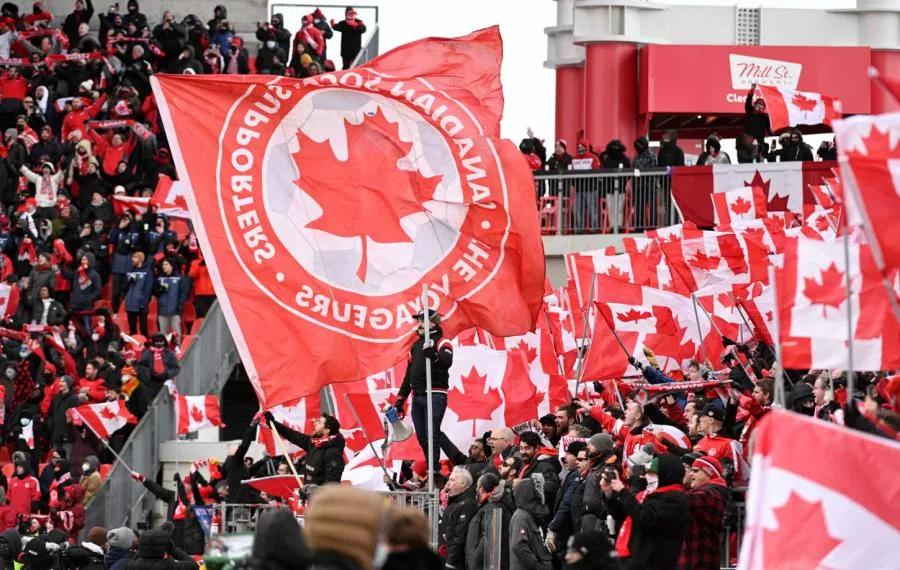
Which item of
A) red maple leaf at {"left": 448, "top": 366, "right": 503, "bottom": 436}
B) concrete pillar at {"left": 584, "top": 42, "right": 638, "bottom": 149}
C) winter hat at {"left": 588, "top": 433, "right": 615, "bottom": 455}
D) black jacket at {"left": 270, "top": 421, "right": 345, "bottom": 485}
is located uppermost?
concrete pillar at {"left": 584, "top": 42, "right": 638, "bottom": 149}

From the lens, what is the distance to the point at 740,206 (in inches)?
1094

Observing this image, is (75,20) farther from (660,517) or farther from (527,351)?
(660,517)

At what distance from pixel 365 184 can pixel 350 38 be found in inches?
969

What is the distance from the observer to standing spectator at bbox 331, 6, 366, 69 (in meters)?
43.2

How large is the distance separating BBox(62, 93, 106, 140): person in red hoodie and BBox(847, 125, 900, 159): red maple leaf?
2742cm

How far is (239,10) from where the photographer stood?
153 ft

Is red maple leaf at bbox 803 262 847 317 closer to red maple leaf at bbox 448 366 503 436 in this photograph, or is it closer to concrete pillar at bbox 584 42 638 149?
red maple leaf at bbox 448 366 503 436

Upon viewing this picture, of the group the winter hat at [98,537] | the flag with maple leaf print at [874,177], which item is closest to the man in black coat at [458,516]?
the winter hat at [98,537]

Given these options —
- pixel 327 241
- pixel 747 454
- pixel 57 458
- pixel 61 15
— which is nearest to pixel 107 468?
pixel 57 458

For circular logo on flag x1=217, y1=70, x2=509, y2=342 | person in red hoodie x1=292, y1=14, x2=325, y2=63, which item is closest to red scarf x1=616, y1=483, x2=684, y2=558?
circular logo on flag x1=217, y1=70, x2=509, y2=342

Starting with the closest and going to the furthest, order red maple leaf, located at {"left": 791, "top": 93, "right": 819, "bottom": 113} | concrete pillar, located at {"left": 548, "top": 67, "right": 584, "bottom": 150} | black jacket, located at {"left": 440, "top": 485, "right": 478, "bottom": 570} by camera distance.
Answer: black jacket, located at {"left": 440, "top": 485, "right": 478, "bottom": 570} → red maple leaf, located at {"left": 791, "top": 93, "right": 819, "bottom": 113} → concrete pillar, located at {"left": 548, "top": 67, "right": 584, "bottom": 150}

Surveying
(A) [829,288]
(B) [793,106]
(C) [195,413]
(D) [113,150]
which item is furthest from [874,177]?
(D) [113,150]

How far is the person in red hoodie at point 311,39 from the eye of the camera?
1619 inches

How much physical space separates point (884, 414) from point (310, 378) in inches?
249
